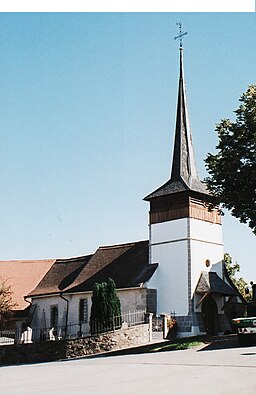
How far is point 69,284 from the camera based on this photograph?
1800 inches

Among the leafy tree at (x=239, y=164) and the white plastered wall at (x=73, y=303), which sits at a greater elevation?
the leafy tree at (x=239, y=164)

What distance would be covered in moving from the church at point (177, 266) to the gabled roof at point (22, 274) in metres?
5.30

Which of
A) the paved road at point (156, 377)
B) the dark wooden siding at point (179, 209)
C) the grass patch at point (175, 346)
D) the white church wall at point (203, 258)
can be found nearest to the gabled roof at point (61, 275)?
the dark wooden siding at point (179, 209)

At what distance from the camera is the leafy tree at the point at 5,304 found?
1764 inches

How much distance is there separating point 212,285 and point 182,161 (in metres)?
8.67

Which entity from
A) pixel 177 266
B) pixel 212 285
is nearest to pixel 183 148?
pixel 177 266

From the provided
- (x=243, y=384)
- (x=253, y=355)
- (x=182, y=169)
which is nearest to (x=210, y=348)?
(x=253, y=355)

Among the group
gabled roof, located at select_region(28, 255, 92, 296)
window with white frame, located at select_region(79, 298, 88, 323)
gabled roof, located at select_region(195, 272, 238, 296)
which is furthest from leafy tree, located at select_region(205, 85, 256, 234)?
gabled roof, located at select_region(28, 255, 92, 296)

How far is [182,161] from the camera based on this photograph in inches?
1694

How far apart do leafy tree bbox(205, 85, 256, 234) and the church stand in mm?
4100

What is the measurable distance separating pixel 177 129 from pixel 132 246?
872 centimetres

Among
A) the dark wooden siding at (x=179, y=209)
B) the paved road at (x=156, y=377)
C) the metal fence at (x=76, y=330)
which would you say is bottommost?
the paved road at (x=156, y=377)

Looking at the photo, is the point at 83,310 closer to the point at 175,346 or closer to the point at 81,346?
the point at 81,346

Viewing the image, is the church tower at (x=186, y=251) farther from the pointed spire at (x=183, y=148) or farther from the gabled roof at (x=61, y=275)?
the gabled roof at (x=61, y=275)
